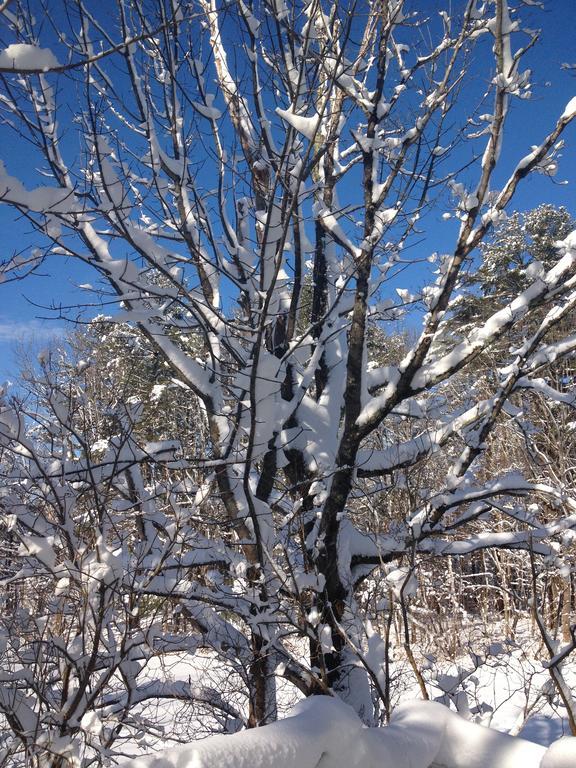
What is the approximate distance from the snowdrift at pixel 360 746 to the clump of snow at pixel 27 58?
4.79 ft

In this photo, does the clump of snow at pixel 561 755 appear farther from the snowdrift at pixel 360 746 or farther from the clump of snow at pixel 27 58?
the clump of snow at pixel 27 58

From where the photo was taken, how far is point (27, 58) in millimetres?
1173

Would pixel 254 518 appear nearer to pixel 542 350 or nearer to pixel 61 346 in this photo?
pixel 542 350

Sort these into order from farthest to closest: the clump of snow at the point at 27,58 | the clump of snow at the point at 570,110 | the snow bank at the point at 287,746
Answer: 1. the clump of snow at the point at 570,110
2. the clump of snow at the point at 27,58
3. the snow bank at the point at 287,746

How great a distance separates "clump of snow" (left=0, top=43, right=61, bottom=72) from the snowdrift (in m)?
→ 1.46

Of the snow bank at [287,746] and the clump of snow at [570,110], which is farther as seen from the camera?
the clump of snow at [570,110]

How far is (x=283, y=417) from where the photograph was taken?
438 cm

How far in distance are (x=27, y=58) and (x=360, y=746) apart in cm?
176

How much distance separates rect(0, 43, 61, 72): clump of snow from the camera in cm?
115

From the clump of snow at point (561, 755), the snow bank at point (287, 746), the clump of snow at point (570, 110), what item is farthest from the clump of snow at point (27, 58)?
the clump of snow at point (570, 110)

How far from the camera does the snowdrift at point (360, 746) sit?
1.07 meters

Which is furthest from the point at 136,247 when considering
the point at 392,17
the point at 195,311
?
the point at 392,17

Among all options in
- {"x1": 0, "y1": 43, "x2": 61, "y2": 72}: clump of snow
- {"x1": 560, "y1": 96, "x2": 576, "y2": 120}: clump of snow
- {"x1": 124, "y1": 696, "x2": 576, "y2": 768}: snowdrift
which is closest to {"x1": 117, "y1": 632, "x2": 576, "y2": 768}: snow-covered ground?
{"x1": 124, "y1": 696, "x2": 576, "y2": 768}: snowdrift

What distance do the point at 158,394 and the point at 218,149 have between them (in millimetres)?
6141
